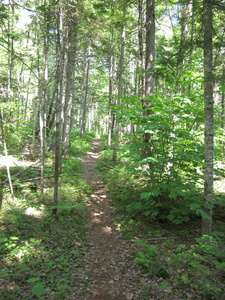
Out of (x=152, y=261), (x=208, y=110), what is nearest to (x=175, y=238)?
(x=152, y=261)

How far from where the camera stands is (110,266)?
14.0ft

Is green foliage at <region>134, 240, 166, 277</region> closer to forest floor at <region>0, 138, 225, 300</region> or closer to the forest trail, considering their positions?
forest floor at <region>0, 138, 225, 300</region>

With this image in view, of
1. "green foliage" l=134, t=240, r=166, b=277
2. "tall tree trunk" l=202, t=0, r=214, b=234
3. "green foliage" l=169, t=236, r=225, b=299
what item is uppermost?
"tall tree trunk" l=202, t=0, r=214, b=234

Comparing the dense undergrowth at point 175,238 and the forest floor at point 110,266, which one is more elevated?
the dense undergrowth at point 175,238

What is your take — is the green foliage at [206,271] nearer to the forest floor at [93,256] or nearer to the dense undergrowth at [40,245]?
the forest floor at [93,256]

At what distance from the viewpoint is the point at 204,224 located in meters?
4.40

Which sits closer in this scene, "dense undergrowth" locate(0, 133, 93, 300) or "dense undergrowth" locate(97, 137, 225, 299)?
"dense undergrowth" locate(97, 137, 225, 299)

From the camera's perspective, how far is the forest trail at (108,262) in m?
3.53

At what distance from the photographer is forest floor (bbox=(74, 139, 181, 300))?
346 centimetres

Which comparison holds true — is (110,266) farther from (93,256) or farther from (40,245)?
(40,245)

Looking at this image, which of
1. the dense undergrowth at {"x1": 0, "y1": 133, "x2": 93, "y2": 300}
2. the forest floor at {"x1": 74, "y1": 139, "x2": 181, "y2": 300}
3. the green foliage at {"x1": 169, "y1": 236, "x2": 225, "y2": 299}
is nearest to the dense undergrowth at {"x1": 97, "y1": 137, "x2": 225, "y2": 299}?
the green foliage at {"x1": 169, "y1": 236, "x2": 225, "y2": 299}

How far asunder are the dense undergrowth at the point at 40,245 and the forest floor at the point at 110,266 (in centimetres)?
23

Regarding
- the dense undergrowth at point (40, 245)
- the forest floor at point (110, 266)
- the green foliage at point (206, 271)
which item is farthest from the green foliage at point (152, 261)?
the dense undergrowth at point (40, 245)

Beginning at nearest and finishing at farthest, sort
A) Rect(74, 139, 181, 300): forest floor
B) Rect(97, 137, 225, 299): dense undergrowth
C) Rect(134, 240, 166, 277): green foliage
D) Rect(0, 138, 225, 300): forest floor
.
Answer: Rect(97, 137, 225, 299): dense undergrowth, Rect(0, 138, 225, 300): forest floor, Rect(74, 139, 181, 300): forest floor, Rect(134, 240, 166, 277): green foliage
